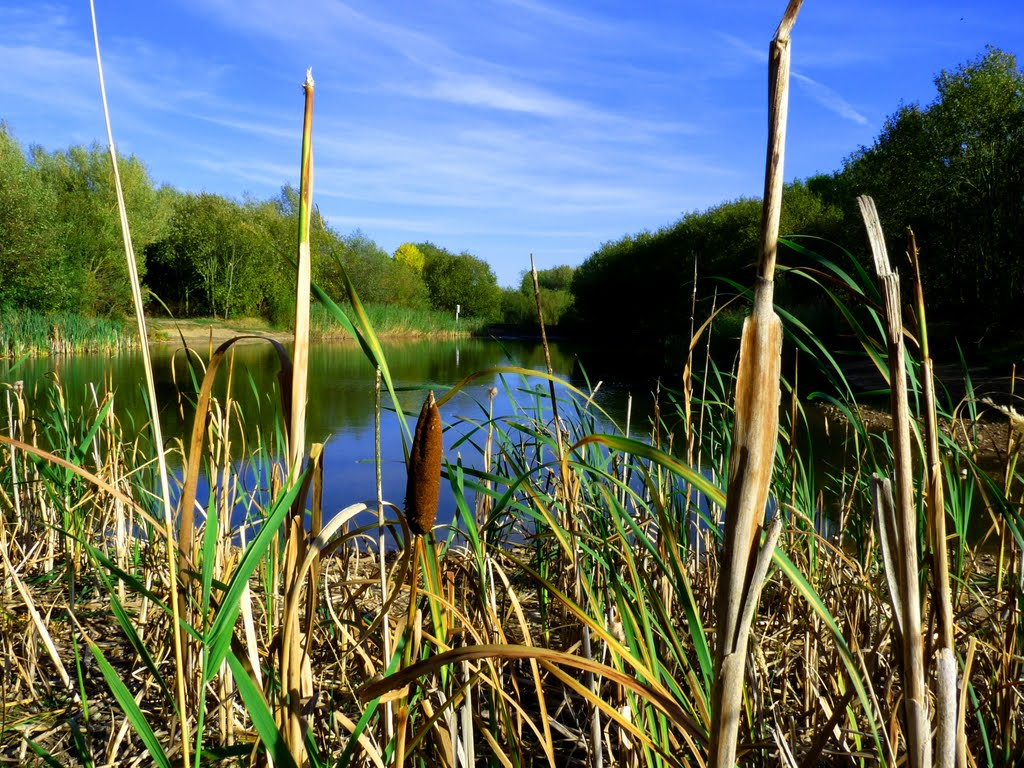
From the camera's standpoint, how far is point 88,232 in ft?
84.9

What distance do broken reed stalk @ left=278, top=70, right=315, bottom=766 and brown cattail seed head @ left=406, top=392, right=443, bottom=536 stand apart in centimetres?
12

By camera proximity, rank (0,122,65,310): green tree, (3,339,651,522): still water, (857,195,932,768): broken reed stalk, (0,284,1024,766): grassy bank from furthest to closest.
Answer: (0,122,65,310): green tree, (3,339,651,522): still water, (0,284,1024,766): grassy bank, (857,195,932,768): broken reed stalk

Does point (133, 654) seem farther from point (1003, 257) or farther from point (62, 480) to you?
point (1003, 257)

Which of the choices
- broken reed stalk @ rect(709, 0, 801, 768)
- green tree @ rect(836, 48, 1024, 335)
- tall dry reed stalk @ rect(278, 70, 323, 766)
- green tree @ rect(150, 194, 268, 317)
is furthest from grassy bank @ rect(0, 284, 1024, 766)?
green tree @ rect(150, 194, 268, 317)

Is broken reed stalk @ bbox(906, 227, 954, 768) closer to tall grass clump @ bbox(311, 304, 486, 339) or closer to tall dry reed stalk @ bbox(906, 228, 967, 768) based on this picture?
tall dry reed stalk @ bbox(906, 228, 967, 768)

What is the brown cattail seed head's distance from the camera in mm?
641

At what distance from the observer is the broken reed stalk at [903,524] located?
0.50m

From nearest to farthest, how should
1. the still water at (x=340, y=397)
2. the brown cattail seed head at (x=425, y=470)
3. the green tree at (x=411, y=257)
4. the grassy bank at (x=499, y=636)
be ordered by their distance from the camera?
the brown cattail seed head at (x=425, y=470) → the grassy bank at (x=499, y=636) → the still water at (x=340, y=397) → the green tree at (x=411, y=257)

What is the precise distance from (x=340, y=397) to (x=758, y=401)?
47.3ft

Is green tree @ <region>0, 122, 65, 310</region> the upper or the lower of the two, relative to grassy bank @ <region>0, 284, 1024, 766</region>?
upper

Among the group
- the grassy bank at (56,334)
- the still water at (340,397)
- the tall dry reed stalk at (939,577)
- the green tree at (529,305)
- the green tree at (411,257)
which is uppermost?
the green tree at (411,257)

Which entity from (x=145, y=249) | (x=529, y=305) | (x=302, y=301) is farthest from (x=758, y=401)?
(x=529, y=305)

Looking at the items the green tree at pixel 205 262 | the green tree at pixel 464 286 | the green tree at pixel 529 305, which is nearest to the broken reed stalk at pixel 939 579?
the green tree at pixel 205 262

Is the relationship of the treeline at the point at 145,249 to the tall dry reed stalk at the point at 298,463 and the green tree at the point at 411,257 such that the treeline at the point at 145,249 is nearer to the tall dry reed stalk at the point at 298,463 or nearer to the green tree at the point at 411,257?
the green tree at the point at 411,257
